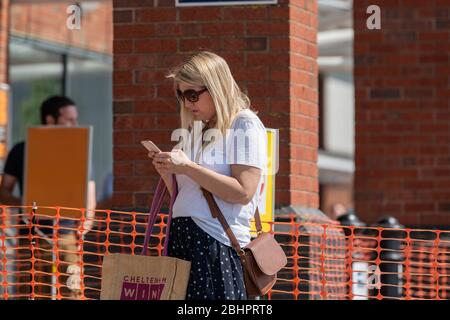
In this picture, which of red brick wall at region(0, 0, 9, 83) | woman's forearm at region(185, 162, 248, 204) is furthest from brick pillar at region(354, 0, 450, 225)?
woman's forearm at region(185, 162, 248, 204)

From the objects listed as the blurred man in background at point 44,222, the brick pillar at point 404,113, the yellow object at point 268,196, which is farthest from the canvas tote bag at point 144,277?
the brick pillar at point 404,113

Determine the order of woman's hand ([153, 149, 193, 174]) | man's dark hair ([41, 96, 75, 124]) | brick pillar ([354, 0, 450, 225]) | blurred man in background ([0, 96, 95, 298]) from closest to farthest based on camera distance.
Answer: woman's hand ([153, 149, 193, 174])
blurred man in background ([0, 96, 95, 298])
man's dark hair ([41, 96, 75, 124])
brick pillar ([354, 0, 450, 225])

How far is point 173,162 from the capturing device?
5.85m

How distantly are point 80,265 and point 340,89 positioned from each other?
1967cm

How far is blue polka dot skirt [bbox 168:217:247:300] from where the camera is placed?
19.4 ft

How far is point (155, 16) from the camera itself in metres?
8.88

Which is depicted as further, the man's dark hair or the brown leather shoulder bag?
the man's dark hair

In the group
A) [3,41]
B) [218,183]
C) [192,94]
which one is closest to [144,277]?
[218,183]

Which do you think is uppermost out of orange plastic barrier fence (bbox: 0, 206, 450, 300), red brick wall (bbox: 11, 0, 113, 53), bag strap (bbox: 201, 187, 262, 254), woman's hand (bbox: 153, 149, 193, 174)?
red brick wall (bbox: 11, 0, 113, 53)

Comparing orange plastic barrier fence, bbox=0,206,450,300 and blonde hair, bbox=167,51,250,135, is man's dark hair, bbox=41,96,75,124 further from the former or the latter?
blonde hair, bbox=167,51,250,135

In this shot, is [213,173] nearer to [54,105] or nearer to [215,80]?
[215,80]

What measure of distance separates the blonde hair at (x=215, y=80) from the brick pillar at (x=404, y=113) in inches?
222

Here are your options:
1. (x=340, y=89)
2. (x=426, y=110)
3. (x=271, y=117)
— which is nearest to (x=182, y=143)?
(x=271, y=117)

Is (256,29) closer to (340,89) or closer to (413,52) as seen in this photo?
(413,52)
